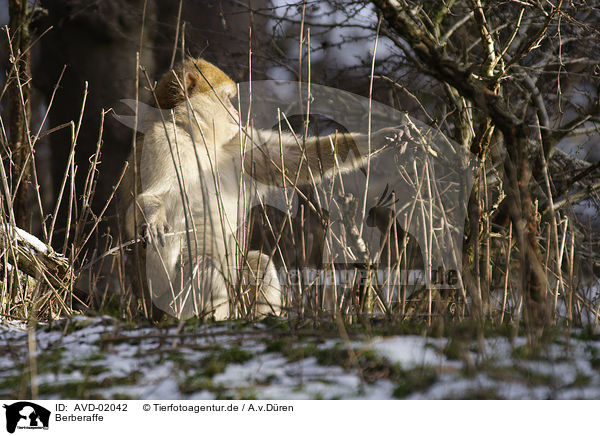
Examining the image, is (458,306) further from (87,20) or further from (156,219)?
(87,20)

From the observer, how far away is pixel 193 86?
4.13 meters

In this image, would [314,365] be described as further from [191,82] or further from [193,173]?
[191,82]

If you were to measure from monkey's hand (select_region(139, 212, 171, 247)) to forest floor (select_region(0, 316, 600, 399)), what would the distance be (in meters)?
1.31

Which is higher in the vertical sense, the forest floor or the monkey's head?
the monkey's head

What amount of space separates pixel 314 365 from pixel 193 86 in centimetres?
288

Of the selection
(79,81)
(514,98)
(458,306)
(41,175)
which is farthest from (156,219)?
(41,175)

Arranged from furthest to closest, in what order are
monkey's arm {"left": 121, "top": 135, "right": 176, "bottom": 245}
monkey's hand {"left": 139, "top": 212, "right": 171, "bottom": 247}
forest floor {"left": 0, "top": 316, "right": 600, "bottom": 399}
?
monkey's arm {"left": 121, "top": 135, "right": 176, "bottom": 245}, monkey's hand {"left": 139, "top": 212, "right": 171, "bottom": 247}, forest floor {"left": 0, "top": 316, "right": 600, "bottom": 399}

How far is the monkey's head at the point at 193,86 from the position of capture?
4.02 m

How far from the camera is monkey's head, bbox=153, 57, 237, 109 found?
4020mm

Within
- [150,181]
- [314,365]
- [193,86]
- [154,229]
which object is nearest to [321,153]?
[193,86]
